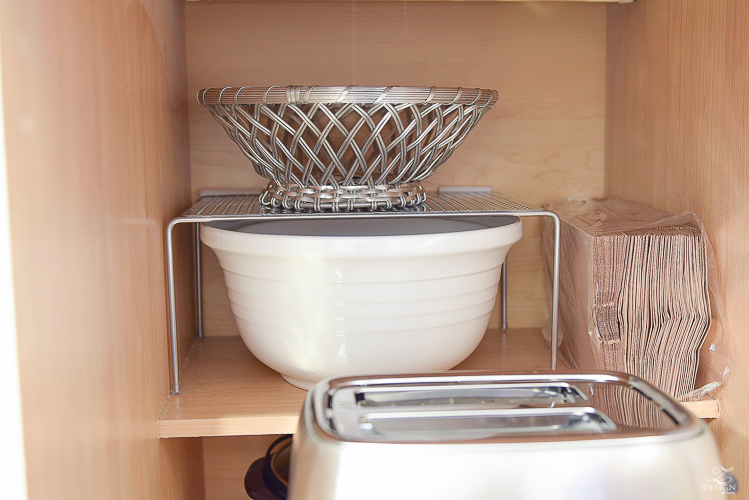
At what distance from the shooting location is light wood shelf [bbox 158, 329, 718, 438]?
71 cm

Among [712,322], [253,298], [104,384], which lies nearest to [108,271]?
[104,384]

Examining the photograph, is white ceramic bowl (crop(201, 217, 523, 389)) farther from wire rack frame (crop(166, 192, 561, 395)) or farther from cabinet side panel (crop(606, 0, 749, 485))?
cabinet side panel (crop(606, 0, 749, 485))

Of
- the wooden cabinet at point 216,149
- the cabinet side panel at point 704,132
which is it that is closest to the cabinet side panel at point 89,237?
the wooden cabinet at point 216,149

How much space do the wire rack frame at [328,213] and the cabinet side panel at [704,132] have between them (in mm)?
170

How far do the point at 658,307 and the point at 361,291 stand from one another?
13.1 inches

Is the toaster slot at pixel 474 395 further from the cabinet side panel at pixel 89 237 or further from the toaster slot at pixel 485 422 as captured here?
the cabinet side panel at pixel 89 237

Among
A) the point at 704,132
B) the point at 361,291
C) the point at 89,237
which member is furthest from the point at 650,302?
the point at 89,237

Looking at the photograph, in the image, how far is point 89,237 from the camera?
1.56 ft

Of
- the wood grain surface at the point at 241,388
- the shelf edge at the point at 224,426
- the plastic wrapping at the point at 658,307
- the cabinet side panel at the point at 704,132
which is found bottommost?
the shelf edge at the point at 224,426

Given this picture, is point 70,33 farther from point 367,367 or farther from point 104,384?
point 367,367

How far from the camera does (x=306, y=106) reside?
73 cm

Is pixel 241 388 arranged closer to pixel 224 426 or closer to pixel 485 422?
pixel 224 426

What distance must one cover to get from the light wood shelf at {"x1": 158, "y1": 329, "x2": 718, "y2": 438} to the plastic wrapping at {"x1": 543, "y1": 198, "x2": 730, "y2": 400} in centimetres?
4

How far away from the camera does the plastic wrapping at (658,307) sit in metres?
0.73
